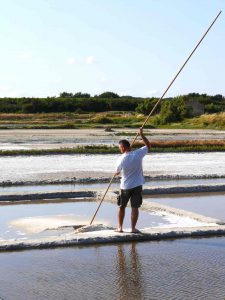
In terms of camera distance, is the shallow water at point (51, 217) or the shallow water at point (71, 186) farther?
the shallow water at point (71, 186)

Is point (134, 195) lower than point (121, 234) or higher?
higher

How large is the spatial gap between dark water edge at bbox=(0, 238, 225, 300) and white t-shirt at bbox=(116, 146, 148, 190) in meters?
0.89

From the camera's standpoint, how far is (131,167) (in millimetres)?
8484

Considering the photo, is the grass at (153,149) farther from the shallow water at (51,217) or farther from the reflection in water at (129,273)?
the reflection in water at (129,273)

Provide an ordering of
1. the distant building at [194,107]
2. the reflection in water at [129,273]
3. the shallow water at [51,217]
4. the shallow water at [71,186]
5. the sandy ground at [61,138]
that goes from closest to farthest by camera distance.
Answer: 1. the reflection in water at [129,273]
2. the shallow water at [51,217]
3. the shallow water at [71,186]
4. the sandy ground at [61,138]
5. the distant building at [194,107]

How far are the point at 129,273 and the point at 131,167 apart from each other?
7.01ft

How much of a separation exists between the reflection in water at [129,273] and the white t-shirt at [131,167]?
855 millimetres

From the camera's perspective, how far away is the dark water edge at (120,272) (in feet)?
19.4

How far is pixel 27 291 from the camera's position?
5.97m

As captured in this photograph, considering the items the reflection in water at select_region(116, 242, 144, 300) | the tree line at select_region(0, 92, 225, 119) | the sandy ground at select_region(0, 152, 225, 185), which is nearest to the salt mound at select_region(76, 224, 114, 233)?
the reflection in water at select_region(116, 242, 144, 300)

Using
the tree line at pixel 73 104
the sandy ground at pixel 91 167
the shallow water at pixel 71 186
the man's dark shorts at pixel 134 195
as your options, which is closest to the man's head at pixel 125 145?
the man's dark shorts at pixel 134 195

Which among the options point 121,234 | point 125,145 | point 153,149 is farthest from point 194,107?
point 121,234

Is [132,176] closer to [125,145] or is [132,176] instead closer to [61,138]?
[125,145]

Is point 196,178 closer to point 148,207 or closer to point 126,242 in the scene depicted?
point 148,207
